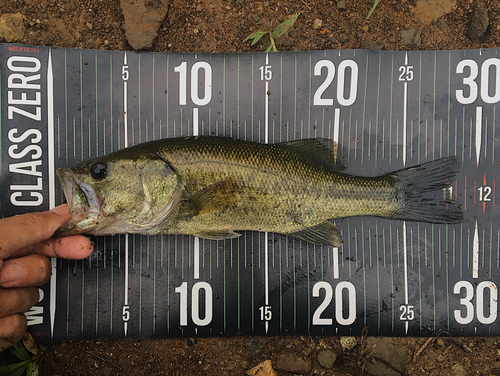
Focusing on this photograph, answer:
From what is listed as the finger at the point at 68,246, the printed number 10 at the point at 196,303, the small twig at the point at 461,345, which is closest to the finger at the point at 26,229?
the finger at the point at 68,246

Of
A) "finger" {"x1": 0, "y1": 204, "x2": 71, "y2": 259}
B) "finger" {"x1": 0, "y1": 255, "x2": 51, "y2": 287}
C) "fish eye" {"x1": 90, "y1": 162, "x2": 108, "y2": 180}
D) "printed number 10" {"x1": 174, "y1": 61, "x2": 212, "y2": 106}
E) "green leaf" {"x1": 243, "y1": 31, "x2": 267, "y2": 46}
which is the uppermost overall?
"green leaf" {"x1": 243, "y1": 31, "x2": 267, "y2": 46}

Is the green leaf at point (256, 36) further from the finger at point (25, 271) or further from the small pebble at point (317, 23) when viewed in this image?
the finger at point (25, 271)

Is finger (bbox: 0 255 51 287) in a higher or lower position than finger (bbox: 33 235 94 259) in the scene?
lower

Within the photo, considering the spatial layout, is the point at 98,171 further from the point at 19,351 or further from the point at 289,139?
the point at 19,351

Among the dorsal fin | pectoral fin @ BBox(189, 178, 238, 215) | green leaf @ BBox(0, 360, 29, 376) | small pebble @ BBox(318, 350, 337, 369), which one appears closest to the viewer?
pectoral fin @ BBox(189, 178, 238, 215)

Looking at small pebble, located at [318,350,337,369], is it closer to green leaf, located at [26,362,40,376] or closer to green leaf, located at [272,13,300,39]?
green leaf, located at [26,362,40,376]

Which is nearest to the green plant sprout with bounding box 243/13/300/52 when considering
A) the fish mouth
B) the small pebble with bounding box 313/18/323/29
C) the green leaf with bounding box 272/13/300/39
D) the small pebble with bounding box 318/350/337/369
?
the green leaf with bounding box 272/13/300/39

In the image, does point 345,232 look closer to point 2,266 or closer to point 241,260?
point 241,260
